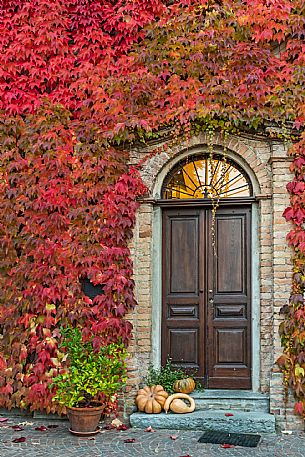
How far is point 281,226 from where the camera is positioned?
7.69 m

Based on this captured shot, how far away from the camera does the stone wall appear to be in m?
7.62

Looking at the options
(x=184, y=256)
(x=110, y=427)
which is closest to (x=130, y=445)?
(x=110, y=427)

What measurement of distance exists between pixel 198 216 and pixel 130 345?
6.53 feet

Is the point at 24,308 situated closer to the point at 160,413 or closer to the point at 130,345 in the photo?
the point at 130,345

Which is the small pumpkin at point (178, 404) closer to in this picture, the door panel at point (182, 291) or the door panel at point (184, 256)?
the door panel at point (182, 291)

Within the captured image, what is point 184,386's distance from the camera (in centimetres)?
773

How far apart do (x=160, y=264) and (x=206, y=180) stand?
1.34 m

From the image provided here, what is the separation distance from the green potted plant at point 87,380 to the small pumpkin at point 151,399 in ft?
1.00

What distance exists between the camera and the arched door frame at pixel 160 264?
314 inches

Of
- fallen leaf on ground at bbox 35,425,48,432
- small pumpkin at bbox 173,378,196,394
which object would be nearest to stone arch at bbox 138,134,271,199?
small pumpkin at bbox 173,378,196,394

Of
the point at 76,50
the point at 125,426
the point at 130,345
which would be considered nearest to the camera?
the point at 125,426

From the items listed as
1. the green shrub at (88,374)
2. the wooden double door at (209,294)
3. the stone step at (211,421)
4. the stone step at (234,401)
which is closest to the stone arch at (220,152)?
the wooden double door at (209,294)

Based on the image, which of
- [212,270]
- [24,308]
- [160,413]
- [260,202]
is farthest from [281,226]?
[24,308]

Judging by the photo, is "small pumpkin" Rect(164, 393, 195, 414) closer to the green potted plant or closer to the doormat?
the doormat
